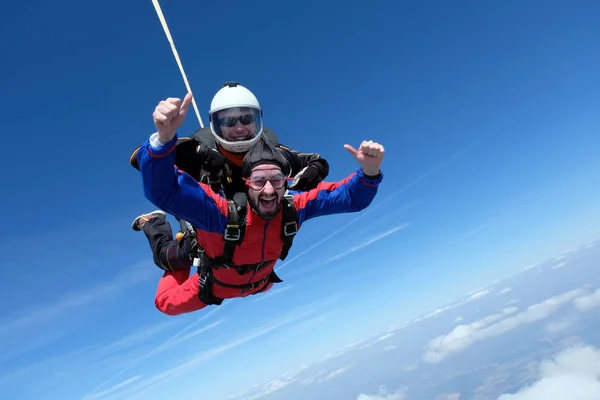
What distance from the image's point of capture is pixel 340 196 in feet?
11.8

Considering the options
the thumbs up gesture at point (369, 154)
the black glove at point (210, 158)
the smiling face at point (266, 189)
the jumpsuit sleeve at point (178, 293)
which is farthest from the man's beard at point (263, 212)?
the jumpsuit sleeve at point (178, 293)

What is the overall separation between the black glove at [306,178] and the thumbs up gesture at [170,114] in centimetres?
130

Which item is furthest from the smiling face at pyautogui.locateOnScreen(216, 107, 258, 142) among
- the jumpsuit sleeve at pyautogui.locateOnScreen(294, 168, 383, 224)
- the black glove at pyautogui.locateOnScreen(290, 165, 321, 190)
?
the jumpsuit sleeve at pyautogui.locateOnScreen(294, 168, 383, 224)

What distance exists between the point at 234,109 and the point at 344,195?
1257 millimetres

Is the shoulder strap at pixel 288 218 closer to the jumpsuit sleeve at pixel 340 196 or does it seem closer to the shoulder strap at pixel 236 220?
the jumpsuit sleeve at pixel 340 196

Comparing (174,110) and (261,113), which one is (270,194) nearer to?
(261,113)

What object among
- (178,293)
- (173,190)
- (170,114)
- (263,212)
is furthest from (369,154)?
(178,293)

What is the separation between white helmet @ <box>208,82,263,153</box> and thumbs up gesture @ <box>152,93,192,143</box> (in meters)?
0.94

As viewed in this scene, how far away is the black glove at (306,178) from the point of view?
10.8ft

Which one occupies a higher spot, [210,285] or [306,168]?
[306,168]

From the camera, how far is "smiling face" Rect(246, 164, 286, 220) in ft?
9.74

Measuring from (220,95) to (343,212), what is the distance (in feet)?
5.25

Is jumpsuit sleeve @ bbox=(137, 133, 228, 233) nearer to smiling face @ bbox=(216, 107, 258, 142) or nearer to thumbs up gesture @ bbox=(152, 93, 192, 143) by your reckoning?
thumbs up gesture @ bbox=(152, 93, 192, 143)

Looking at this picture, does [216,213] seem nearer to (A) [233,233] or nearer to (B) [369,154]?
(A) [233,233]
